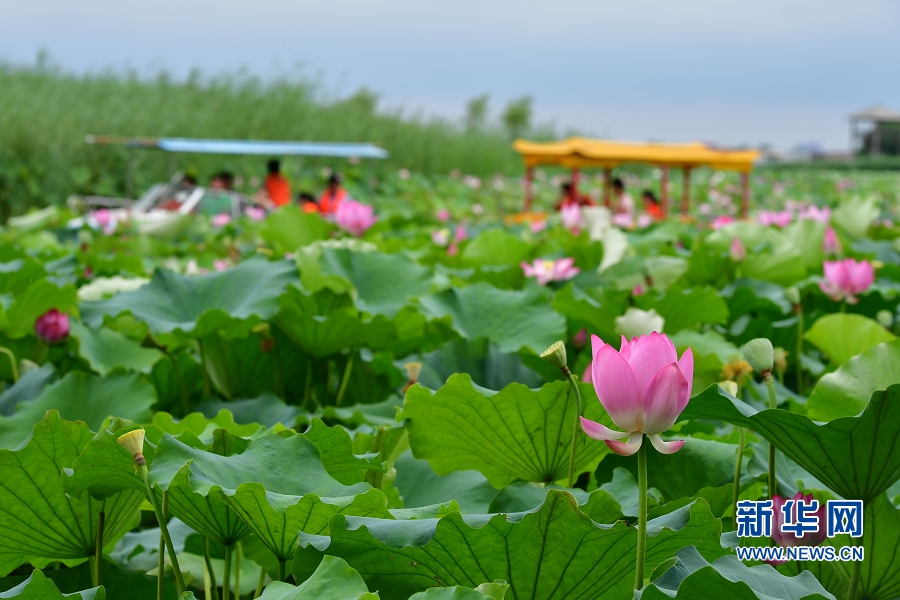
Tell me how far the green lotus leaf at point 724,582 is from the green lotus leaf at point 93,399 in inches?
35.7

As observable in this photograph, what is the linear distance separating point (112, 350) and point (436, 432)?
2.52ft

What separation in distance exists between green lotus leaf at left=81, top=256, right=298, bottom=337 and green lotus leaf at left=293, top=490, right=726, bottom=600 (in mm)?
850

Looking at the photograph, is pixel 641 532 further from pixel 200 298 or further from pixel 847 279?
pixel 847 279

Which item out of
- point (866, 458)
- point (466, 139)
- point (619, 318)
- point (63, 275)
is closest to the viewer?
point (866, 458)

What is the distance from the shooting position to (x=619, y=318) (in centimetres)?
158

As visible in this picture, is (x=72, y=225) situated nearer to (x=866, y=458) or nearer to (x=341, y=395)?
(x=341, y=395)

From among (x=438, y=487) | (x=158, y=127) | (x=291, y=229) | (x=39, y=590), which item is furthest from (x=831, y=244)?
(x=158, y=127)

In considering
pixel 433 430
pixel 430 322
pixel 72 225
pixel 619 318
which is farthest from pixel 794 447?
pixel 72 225

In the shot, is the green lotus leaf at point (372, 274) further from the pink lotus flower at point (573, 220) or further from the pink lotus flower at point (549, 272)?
the pink lotus flower at point (573, 220)

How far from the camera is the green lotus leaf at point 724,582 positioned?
58 centimetres

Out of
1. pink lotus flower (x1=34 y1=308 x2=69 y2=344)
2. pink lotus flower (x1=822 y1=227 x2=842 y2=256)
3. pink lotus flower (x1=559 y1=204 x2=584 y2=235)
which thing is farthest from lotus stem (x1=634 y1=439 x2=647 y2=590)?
pink lotus flower (x1=559 y1=204 x2=584 y2=235)

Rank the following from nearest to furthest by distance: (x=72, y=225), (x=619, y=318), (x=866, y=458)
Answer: (x=866, y=458)
(x=619, y=318)
(x=72, y=225)

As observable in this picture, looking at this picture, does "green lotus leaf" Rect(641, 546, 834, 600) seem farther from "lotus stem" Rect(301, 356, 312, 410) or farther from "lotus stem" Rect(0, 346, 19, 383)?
"lotus stem" Rect(0, 346, 19, 383)

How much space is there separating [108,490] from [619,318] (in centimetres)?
94
